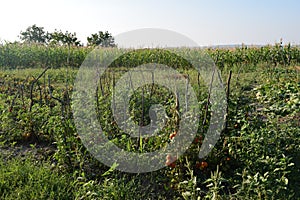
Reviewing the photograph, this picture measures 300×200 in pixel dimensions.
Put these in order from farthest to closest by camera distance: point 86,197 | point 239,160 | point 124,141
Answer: point 124,141, point 239,160, point 86,197

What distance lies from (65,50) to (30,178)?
10.8 meters

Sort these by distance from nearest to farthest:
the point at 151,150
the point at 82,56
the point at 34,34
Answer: the point at 151,150
the point at 82,56
the point at 34,34

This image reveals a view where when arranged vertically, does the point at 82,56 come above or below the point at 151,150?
above

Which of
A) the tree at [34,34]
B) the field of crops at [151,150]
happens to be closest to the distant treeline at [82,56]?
the field of crops at [151,150]

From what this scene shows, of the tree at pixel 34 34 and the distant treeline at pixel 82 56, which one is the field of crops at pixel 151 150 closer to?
the distant treeline at pixel 82 56

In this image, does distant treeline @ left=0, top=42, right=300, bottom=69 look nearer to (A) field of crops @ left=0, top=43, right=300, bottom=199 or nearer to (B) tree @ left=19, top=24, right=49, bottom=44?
(A) field of crops @ left=0, top=43, right=300, bottom=199

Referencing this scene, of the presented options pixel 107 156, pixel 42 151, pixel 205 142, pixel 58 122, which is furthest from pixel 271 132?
pixel 42 151

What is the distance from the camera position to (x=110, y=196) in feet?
7.61

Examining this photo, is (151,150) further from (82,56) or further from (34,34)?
(34,34)

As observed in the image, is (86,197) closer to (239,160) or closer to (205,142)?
(205,142)

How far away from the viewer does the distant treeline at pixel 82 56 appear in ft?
38.9

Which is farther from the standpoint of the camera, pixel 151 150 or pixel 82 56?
pixel 82 56

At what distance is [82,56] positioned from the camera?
13.0 meters

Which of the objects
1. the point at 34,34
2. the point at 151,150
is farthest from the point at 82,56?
the point at 34,34
